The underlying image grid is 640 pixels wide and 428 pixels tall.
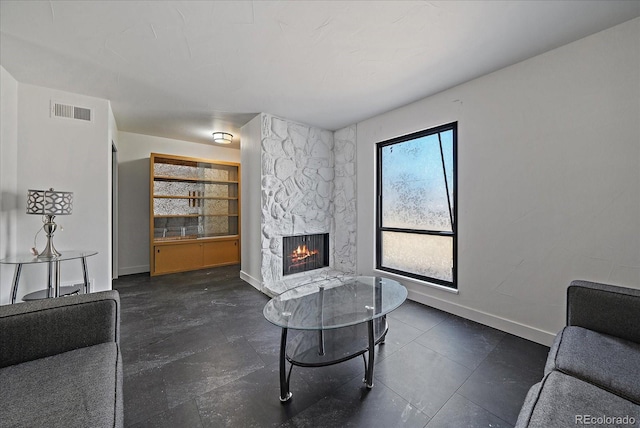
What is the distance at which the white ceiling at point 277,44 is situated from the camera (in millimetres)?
1696

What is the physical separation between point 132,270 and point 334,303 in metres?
4.31

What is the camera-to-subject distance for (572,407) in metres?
0.94

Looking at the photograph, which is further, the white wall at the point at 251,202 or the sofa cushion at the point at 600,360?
the white wall at the point at 251,202

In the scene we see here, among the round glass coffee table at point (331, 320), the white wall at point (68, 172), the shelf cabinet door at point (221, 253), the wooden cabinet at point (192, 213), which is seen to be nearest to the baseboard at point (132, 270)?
the wooden cabinet at point (192, 213)

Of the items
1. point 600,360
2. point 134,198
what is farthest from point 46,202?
point 600,360

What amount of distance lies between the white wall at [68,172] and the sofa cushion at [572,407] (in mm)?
4113

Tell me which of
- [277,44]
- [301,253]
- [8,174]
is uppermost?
[277,44]

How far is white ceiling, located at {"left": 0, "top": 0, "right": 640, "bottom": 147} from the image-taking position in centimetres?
170

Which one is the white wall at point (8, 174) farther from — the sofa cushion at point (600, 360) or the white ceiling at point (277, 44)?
the sofa cushion at point (600, 360)

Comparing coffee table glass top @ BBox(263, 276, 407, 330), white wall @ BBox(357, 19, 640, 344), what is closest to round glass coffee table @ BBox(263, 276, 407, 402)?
coffee table glass top @ BBox(263, 276, 407, 330)

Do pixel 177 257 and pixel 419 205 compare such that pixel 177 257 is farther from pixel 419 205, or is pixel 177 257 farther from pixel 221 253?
pixel 419 205

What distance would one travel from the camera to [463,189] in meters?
2.73

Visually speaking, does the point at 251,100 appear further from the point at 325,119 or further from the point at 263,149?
the point at 325,119

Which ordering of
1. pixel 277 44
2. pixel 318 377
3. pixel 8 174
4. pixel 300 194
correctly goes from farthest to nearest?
1. pixel 300 194
2. pixel 8 174
3. pixel 277 44
4. pixel 318 377
